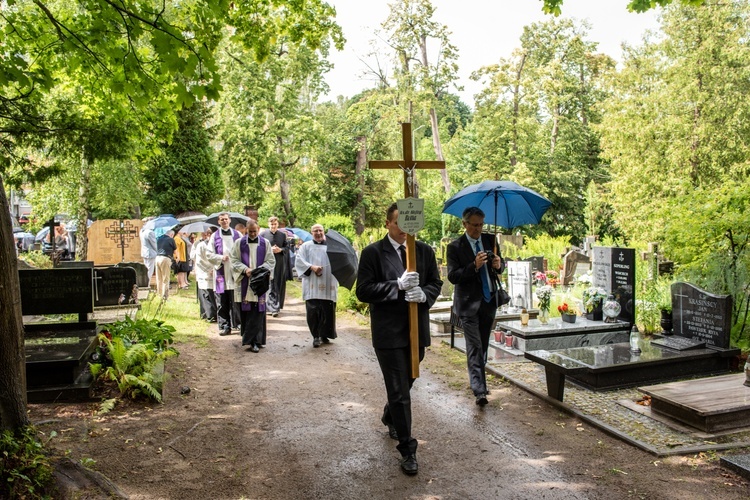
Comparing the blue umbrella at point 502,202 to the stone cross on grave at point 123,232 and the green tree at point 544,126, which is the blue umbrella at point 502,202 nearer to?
the stone cross on grave at point 123,232

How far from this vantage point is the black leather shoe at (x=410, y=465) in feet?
15.5

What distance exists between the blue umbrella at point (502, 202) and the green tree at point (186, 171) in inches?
748

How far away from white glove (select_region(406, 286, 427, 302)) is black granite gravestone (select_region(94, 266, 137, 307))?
7970 mm

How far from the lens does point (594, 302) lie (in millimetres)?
9648

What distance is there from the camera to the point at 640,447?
5.32 m

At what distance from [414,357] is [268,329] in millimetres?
7178

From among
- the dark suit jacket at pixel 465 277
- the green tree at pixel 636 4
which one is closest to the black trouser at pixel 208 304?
the dark suit jacket at pixel 465 277

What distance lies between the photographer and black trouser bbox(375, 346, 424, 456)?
4.83 m

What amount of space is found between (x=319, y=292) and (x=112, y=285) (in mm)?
4346

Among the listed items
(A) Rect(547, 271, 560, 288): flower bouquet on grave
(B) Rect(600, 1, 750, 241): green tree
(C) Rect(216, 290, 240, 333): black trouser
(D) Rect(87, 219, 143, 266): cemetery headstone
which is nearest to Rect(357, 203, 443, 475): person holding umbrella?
(C) Rect(216, 290, 240, 333): black trouser

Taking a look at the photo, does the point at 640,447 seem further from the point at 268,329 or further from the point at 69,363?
the point at 268,329

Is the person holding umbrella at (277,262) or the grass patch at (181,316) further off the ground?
the person holding umbrella at (277,262)

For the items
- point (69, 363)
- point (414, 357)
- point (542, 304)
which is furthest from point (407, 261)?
point (542, 304)

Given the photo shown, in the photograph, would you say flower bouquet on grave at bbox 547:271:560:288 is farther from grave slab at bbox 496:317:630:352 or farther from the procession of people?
the procession of people
